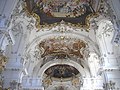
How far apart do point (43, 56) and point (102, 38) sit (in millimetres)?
6418

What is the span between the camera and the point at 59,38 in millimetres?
18750

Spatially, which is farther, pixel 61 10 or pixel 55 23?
pixel 55 23

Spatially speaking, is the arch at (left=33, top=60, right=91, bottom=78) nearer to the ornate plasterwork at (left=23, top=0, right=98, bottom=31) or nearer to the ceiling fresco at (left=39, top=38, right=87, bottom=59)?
the ceiling fresco at (left=39, top=38, right=87, bottom=59)

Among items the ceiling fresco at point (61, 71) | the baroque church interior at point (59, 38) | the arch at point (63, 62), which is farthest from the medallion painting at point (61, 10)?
the ceiling fresco at point (61, 71)

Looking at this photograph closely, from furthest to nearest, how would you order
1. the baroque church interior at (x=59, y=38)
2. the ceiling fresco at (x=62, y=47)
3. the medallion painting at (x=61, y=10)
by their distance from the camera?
the ceiling fresco at (x=62, y=47), the medallion painting at (x=61, y=10), the baroque church interior at (x=59, y=38)

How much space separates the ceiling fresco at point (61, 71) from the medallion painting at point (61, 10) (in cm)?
893

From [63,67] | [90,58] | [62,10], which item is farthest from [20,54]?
[63,67]

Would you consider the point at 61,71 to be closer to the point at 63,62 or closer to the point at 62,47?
the point at 63,62

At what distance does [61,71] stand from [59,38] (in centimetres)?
754

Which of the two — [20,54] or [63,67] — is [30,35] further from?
[63,67]

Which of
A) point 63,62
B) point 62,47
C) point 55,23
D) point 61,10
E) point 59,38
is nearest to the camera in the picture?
point 61,10

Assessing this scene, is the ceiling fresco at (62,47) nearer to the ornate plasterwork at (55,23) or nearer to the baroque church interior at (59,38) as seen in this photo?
the baroque church interior at (59,38)

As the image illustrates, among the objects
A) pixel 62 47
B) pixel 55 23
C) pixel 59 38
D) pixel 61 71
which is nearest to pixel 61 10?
pixel 55 23

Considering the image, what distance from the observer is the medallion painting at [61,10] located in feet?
51.4
